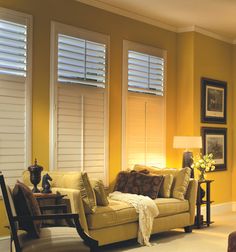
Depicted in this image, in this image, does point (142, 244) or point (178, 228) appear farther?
point (178, 228)

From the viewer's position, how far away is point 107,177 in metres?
6.51

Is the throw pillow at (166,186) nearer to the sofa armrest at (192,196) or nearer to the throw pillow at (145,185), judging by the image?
the throw pillow at (145,185)

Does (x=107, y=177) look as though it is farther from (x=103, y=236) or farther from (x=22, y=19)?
(x=22, y=19)

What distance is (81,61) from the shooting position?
20.1ft

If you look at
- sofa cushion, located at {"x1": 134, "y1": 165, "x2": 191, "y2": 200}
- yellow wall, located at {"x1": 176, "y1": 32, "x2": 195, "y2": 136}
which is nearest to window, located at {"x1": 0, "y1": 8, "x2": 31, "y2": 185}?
sofa cushion, located at {"x1": 134, "y1": 165, "x2": 191, "y2": 200}

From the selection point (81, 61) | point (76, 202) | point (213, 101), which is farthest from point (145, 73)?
point (76, 202)

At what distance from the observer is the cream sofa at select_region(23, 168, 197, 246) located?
16.2 feet

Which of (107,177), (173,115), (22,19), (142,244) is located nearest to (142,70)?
(173,115)

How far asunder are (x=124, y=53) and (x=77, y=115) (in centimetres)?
128

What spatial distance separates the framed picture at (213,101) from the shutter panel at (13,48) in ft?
11.0

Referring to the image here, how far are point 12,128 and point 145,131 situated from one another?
7.74 ft

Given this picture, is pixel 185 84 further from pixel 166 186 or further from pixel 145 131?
pixel 166 186

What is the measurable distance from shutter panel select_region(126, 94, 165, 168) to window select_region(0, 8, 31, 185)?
1.80m

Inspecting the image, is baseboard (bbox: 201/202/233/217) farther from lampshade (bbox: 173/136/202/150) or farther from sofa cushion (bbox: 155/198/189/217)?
sofa cushion (bbox: 155/198/189/217)
